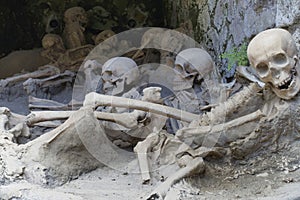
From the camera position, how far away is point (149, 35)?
12.3ft

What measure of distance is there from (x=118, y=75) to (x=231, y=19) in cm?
65

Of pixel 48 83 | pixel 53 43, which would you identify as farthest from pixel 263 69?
pixel 53 43

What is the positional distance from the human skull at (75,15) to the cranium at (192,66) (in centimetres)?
158

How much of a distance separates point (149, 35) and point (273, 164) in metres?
1.90

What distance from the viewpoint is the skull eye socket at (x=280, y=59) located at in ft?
6.44

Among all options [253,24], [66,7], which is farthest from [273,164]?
[66,7]

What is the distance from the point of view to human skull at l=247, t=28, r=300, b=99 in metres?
1.95

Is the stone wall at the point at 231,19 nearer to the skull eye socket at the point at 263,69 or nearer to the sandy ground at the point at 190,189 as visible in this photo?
the skull eye socket at the point at 263,69

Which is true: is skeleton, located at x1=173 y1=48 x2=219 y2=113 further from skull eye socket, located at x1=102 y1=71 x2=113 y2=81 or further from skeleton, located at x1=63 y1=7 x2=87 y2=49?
skeleton, located at x1=63 y1=7 x2=87 y2=49

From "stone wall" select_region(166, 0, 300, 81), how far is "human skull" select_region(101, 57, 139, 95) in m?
0.49

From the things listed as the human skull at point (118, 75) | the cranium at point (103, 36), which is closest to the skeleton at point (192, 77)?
the human skull at point (118, 75)

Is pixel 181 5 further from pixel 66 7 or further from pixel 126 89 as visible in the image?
pixel 126 89

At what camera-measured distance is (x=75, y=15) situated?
4.24 m

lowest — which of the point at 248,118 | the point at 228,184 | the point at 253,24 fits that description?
the point at 228,184
